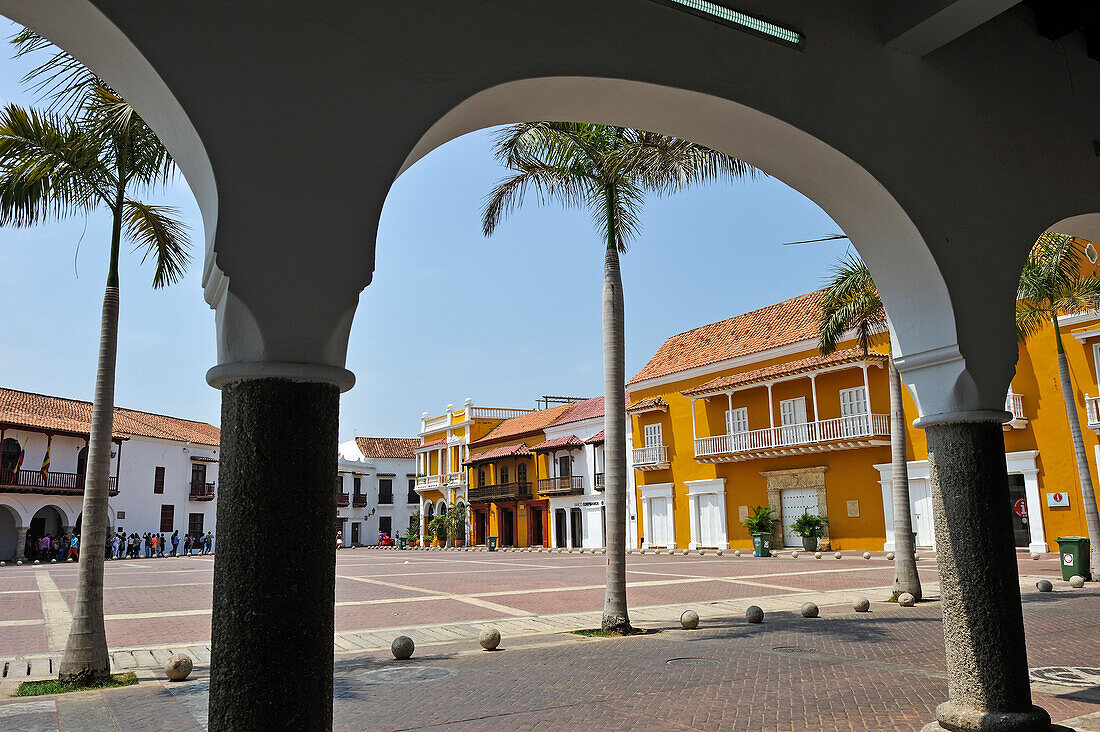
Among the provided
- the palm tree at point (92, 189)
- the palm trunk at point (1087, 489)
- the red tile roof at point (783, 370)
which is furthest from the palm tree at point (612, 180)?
the red tile roof at point (783, 370)

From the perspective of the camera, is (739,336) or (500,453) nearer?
(739,336)

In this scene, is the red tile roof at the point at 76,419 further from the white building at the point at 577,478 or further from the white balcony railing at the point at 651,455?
the white balcony railing at the point at 651,455

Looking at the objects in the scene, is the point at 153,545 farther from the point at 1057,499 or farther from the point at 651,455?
the point at 1057,499

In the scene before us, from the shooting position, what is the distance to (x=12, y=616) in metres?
11.6

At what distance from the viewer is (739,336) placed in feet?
100.0

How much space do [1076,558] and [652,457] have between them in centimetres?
1956

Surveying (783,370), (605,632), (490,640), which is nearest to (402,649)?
(490,640)

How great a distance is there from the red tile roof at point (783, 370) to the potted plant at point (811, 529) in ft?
15.5

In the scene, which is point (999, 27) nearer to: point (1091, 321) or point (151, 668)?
point (151, 668)

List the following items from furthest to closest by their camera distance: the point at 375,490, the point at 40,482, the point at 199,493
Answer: the point at 375,490, the point at 199,493, the point at 40,482

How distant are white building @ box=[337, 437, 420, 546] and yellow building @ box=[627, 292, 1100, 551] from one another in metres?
29.0

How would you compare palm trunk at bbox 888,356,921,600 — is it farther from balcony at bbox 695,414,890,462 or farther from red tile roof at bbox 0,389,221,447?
red tile roof at bbox 0,389,221,447

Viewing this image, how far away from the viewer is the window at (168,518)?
41000 millimetres

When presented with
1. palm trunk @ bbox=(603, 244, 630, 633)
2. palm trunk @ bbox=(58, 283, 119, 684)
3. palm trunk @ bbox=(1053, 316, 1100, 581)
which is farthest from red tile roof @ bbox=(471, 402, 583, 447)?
palm trunk @ bbox=(58, 283, 119, 684)
